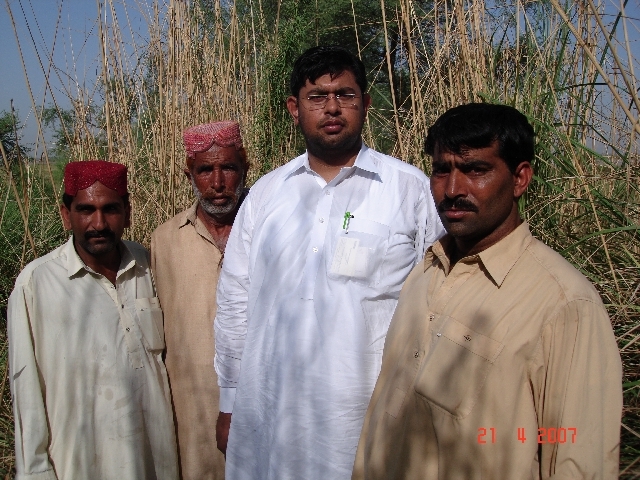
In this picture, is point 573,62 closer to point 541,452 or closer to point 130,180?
point 541,452

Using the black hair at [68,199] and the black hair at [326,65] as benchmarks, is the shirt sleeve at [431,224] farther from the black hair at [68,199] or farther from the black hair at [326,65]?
the black hair at [68,199]

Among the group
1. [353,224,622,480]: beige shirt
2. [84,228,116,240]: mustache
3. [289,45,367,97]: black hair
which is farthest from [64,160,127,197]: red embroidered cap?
[353,224,622,480]: beige shirt

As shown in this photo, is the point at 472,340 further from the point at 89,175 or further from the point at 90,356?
the point at 89,175

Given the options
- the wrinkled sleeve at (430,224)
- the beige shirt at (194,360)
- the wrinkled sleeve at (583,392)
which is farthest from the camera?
the beige shirt at (194,360)

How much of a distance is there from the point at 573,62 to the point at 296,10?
7.04 ft

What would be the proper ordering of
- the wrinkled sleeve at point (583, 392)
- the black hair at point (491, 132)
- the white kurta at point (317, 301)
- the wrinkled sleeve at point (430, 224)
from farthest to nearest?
the wrinkled sleeve at point (430, 224) < the white kurta at point (317, 301) < the black hair at point (491, 132) < the wrinkled sleeve at point (583, 392)

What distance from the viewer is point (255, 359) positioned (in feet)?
5.57

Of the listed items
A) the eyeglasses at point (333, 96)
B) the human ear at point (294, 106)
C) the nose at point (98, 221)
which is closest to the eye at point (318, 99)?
the eyeglasses at point (333, 96)

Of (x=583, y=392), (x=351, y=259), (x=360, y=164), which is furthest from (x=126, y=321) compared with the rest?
(x=583, y=392)

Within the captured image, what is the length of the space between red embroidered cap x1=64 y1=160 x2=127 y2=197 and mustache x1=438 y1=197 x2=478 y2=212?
119 cm

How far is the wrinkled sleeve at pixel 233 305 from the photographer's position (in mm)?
1844

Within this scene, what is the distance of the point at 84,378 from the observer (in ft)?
5.88

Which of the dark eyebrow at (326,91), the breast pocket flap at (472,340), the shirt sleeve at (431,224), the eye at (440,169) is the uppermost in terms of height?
the dark eyebrow at (326,91)

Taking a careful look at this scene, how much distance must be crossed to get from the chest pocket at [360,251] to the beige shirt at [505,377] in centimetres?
30
